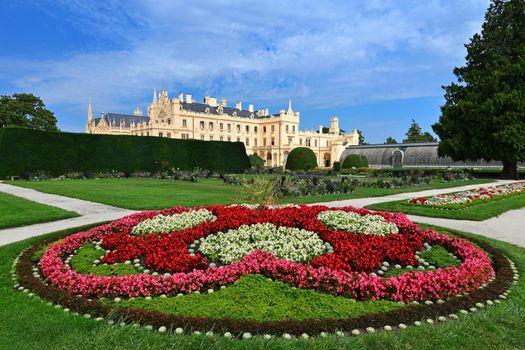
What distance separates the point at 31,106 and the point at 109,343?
5957 cm

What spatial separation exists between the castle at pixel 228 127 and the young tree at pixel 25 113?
15311 millimetres

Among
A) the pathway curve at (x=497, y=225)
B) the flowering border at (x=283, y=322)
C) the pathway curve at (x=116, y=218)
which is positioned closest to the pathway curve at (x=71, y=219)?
the pathway curve at (x=116, y=218)

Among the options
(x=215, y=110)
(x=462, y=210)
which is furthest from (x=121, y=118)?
(x=462, y=210)

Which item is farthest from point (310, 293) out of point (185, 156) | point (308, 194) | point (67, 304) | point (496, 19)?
point (496, 19)

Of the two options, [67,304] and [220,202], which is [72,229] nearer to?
[67,304]

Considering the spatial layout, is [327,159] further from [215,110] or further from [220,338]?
[220,338]

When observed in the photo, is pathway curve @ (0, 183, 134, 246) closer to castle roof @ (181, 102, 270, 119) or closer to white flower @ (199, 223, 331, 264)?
white flower @ (199, 223, 331, 264)

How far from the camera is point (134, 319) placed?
Answer: 324 centimetres

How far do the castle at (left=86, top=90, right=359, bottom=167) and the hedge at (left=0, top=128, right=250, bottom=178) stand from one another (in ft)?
109

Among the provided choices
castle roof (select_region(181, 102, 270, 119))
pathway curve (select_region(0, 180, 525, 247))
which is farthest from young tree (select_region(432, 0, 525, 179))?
castle roof (select_region(181, 102, 270, 119))

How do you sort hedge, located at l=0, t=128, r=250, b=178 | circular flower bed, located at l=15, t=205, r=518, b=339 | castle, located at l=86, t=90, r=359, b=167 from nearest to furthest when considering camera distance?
1. circular flower bed, located at l=15, t=205, r=518, b=339
2. hedge, located at l=0, t=128, r=250, b=178
3. castle, located at l=86, t=90, r=359, b=167

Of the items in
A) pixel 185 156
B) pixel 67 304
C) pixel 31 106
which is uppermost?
pixel 31 106

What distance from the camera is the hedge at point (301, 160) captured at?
3784 cm

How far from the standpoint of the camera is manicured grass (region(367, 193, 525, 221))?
9.26m
